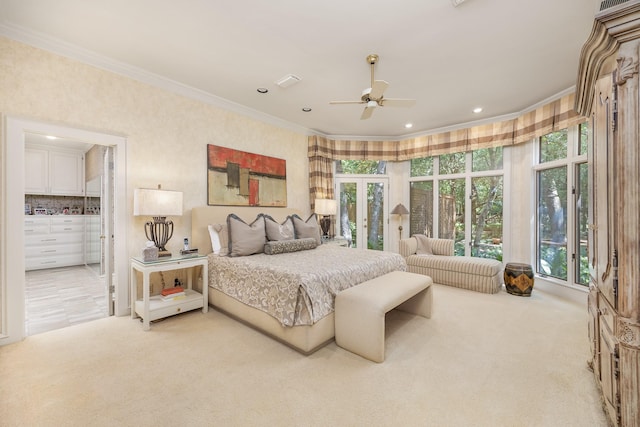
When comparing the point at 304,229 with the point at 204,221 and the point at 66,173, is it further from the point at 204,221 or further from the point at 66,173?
the point at 66,173

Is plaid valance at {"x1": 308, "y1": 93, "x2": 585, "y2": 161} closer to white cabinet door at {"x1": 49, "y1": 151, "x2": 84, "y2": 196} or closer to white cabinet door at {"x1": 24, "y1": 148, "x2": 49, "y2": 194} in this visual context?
white cabinet door at {"x1": 49, "y1": 151, "x2": 84, "y2": 196}

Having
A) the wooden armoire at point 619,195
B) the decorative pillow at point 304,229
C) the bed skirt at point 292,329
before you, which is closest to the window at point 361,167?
the decorative pillow at point 304,229

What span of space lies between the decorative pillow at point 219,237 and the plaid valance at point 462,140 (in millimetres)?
2512

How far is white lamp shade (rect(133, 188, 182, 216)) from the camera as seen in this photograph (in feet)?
9.02

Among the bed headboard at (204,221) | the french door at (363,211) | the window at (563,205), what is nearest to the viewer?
the bed headboard at (204,221)

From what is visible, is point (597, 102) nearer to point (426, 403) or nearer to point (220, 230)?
point (426, 403)

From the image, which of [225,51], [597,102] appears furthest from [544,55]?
[225,51]

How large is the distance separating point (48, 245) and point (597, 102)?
7988mm

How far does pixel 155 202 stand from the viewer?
2.80m

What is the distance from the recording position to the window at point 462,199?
15.5ft

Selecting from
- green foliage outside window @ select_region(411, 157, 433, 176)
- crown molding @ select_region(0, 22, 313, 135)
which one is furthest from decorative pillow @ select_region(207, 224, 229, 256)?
green foliage outside window @ select_region(411, 157, 433, 176)

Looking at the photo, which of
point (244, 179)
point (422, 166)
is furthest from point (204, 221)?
point (422, 166)

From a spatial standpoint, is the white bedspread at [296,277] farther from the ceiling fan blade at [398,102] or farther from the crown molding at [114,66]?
the crown molding at [114,66]

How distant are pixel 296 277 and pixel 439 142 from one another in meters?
4.31
